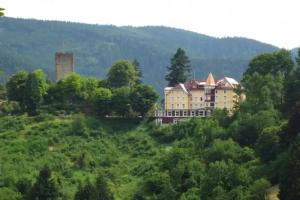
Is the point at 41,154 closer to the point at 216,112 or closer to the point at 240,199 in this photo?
the point at 216,112

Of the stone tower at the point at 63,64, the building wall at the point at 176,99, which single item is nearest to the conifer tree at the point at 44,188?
the building wall at the point at 176,99

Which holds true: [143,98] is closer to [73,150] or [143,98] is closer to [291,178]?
[73,150]

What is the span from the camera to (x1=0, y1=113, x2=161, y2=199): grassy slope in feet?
210

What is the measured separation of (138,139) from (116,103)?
5042mm

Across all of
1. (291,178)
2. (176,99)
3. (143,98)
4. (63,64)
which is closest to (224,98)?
(176,99)

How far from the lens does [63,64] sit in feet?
307

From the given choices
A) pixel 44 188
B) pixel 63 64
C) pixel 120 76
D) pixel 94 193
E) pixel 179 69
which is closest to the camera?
pixel 94 193

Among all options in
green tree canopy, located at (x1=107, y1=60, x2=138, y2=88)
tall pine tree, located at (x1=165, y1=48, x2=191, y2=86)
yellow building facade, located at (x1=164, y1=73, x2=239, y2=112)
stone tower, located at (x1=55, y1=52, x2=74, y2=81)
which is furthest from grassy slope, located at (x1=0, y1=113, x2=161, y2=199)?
stone tower, located at (x1=55, y1=52, x2=74, y2=81)

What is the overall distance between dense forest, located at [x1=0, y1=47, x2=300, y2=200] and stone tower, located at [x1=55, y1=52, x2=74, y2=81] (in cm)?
1053

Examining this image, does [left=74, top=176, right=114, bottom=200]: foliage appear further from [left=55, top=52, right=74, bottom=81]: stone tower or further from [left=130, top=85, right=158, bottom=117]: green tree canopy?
[left=55, top=52, right=74, bottom=81]: stone tower

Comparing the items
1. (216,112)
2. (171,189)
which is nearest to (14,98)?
(216,112)

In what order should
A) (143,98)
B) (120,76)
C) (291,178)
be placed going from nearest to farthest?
(291,178)
(143,98)
(120,76)

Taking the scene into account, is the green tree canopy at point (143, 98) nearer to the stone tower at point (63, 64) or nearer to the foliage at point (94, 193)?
the stone tower at point (63, 64)

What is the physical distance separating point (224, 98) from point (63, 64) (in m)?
22.9
